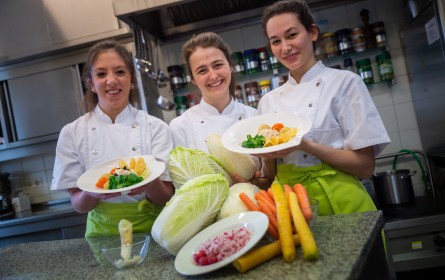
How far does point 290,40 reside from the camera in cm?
150

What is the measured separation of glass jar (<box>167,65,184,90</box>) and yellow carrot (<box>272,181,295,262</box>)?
2525 millimetres

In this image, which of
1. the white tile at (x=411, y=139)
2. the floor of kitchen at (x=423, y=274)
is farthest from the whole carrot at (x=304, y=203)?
the white tile at (x=411, y=139)

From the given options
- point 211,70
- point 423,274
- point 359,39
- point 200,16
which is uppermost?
point 200,16

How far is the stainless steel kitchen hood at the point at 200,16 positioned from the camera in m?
3.13

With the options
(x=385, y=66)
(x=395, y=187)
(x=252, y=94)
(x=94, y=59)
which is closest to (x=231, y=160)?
A: (x=94, y=59)

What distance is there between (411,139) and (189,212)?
2794 millimetres

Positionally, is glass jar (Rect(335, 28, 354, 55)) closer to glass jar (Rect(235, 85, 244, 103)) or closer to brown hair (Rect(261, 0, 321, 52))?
glass jar (Rect(235, 85, 244, 103))

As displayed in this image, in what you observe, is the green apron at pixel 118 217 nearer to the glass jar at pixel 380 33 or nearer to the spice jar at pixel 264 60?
the spice jar at pixel 264 60

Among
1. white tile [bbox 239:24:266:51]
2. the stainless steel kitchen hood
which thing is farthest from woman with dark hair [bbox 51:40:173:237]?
white tile [bbox 239:24:266:51]

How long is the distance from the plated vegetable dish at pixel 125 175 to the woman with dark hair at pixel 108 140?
0.78ft

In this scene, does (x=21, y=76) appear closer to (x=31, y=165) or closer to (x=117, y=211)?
(x=31, y=165)

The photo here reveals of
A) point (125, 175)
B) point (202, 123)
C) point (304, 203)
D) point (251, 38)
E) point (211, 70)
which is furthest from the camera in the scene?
point (251, 38)

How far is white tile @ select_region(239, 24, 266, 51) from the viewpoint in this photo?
11.1 ft

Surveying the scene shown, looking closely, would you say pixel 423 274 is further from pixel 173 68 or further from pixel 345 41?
pixel 173 68
